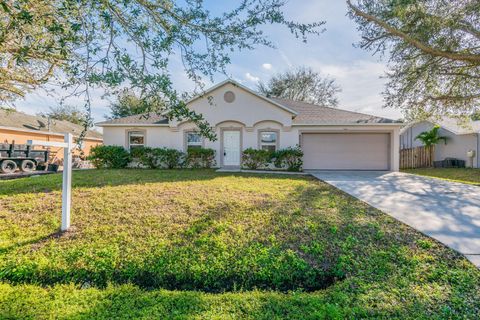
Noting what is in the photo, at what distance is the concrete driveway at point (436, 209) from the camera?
4336mm

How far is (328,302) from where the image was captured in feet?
9.63

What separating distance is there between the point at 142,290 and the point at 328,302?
2.30m

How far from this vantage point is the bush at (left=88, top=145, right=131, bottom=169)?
15094 mm

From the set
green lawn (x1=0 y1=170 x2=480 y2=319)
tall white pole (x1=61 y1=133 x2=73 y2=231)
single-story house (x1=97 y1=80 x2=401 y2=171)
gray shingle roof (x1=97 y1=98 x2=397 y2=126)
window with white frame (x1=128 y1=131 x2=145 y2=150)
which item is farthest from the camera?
window with white frame (x1=128 y1=131 x2=145 y2=150)

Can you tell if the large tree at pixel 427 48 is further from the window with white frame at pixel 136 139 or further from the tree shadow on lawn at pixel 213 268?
the window with white frame at pixel 136 139

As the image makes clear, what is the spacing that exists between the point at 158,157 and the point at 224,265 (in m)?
12.6

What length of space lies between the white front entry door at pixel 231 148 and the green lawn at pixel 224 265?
9.41 meters

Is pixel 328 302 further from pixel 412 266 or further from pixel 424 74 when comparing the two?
pixel 424 74

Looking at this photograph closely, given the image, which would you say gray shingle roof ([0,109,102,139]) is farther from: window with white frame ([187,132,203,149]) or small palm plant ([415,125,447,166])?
small palm plant ([415,125,447,166])

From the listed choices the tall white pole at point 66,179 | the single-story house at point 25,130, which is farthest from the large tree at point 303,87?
the tall white pole at point 66,179

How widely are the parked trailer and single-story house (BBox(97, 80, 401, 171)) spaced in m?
4.05

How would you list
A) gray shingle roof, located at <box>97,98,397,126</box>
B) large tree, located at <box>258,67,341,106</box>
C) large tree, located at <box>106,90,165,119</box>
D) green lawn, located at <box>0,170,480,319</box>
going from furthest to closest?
large tree, located at <box>258,67,341,106</box>, gray shingle roof, located at <box>97,98,397,126</box>, large tree, located at <box>106,90,165,119</box>, green lawn, located at <box>0,170,480,319</box>

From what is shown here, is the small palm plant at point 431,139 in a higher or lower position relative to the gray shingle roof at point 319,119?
lower

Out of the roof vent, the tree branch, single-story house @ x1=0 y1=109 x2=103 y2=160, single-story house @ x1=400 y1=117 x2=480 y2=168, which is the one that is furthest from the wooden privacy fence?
single-story house @ x1=0 y1=109 x2=103 y2=160
